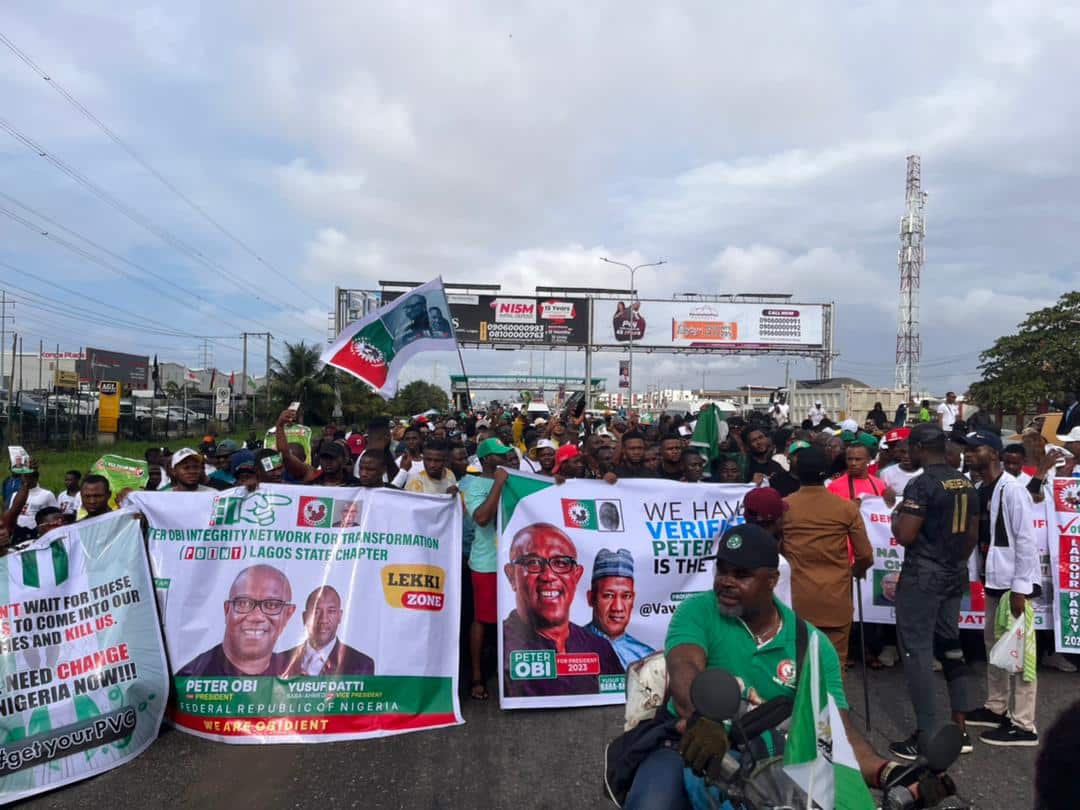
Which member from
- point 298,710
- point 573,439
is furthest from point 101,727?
point 573,439

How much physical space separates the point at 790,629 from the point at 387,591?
3013mm

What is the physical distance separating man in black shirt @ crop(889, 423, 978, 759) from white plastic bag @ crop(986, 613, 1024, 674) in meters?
0.36

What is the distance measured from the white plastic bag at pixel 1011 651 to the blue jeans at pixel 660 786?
10.8ft

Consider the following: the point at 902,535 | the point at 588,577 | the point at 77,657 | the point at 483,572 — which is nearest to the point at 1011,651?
the point at 902,535

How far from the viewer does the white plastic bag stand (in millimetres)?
4469

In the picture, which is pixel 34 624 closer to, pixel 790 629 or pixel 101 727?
pixel 101 727

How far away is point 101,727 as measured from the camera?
411cm

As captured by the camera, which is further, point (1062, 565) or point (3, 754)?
point (1062, 565)

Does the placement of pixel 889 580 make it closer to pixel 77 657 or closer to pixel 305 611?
pixel 305 611

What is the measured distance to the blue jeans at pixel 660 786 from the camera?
2.15 metres

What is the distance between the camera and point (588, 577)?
5184 millimetres

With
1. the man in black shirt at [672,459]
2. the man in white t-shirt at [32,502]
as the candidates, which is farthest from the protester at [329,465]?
the man in white t-shirt at [32,502]

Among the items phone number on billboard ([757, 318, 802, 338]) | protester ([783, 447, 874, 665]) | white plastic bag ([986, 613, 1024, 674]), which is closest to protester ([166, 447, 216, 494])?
protester ([783, 447, 874, 665])

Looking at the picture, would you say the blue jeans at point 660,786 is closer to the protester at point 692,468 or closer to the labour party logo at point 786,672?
the labour party logo at point 786,672
